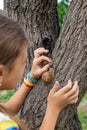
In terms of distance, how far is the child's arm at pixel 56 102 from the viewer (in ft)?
7.09

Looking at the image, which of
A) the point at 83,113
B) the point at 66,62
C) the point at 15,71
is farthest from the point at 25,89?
the point at 83,113

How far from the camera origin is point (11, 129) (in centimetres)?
193

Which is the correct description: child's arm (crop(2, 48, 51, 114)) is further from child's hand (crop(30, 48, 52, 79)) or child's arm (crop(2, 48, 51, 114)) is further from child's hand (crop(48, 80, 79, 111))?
child's hand (crop(48, 80, 79, 111))

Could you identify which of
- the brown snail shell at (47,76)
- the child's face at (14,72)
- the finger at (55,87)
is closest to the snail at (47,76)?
the brown snail shell at (47,76)

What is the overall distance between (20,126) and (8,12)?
121 centimetres

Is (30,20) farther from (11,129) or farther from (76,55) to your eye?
(11,129)

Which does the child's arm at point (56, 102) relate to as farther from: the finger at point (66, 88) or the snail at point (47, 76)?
the snail at point (47, 76)

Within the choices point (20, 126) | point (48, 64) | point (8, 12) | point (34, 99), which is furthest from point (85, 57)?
point (8, 12)

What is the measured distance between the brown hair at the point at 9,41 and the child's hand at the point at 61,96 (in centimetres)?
34

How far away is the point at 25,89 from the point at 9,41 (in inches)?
23.2

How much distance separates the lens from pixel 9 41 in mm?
1974

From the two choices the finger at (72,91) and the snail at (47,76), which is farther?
the snail at (47,76)

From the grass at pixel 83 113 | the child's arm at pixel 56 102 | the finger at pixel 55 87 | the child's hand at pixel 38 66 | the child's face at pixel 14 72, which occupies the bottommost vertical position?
the grass at pixel 83 113

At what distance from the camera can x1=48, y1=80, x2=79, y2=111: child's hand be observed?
7.18ft
